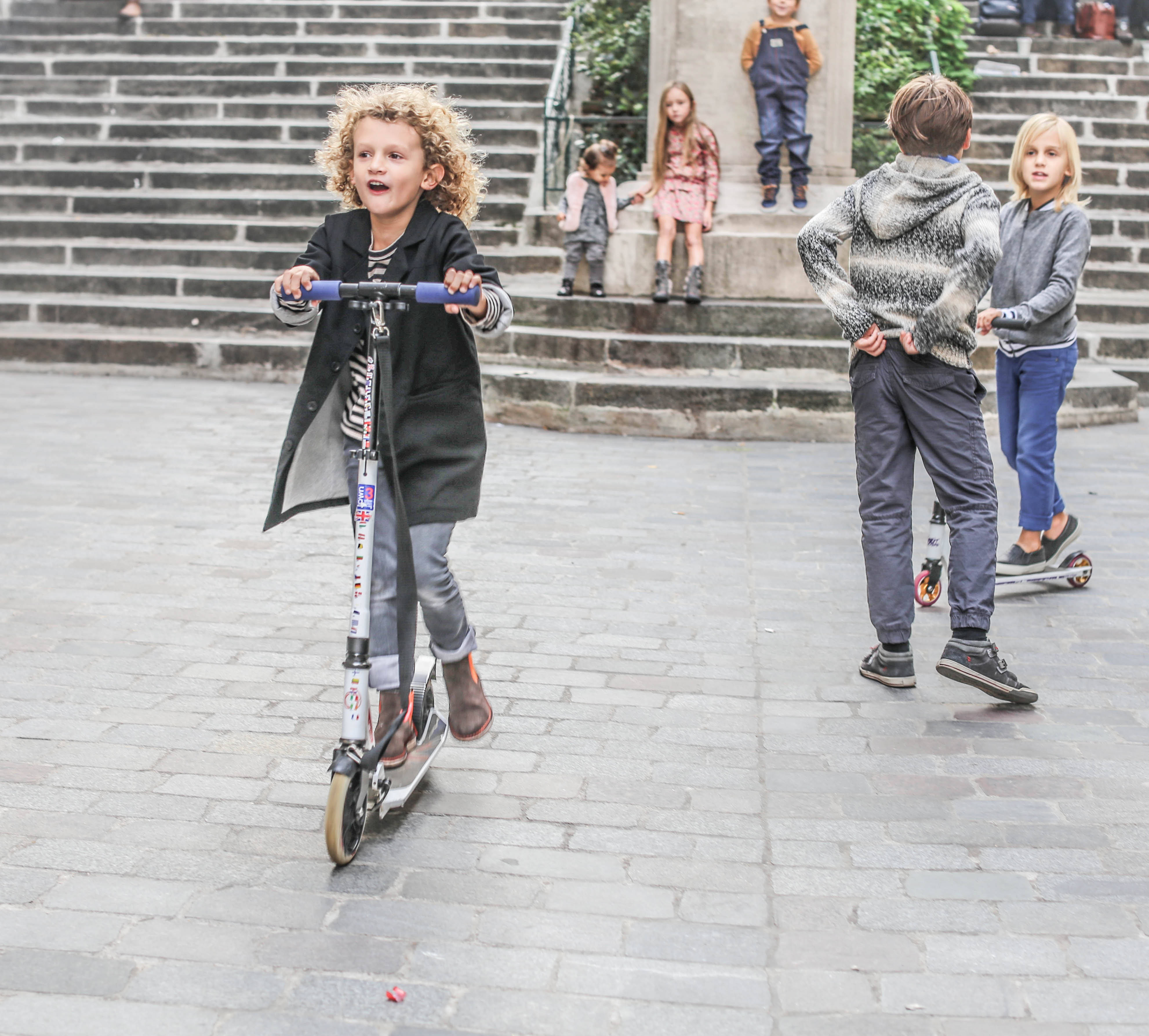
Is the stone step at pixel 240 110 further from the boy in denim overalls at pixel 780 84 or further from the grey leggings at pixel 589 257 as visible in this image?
the grey leggings at pixel 589 257

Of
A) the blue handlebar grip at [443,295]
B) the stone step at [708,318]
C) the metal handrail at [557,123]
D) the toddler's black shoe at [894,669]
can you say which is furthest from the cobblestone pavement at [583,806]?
the metal handrail at [557,123]

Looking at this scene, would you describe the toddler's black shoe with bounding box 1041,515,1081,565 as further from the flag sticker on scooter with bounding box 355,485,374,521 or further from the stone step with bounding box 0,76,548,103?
the stone step with bounding box 0,76,548,103

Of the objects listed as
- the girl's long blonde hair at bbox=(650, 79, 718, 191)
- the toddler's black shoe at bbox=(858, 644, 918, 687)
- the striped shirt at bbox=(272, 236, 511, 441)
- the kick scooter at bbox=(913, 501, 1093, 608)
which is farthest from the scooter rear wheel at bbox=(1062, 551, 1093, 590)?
the girl's long blonde hair at bbox=(650, 79, 718, 191)

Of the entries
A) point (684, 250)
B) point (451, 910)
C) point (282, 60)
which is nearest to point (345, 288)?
point (451, 910)

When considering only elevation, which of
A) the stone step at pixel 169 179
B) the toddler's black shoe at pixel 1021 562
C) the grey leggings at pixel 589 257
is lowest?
the toddler's black shoe at pixel 1021 562

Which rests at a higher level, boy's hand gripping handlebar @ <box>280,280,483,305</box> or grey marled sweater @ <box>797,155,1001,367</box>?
grey marled sweater @ <box>797,155,1001,367</box>

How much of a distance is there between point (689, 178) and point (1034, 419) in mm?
4750

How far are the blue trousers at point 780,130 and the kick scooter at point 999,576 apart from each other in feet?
15.9

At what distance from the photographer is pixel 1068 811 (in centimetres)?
352

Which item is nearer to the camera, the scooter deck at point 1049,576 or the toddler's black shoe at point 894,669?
the toddler's black shoe at point 894,669

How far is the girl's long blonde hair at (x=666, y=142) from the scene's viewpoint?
387 inches

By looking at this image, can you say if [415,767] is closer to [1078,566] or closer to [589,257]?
[1078,566]

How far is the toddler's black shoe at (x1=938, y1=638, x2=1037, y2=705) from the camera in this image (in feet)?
13.9

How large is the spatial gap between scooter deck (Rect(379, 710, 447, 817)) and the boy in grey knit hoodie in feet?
5.10
